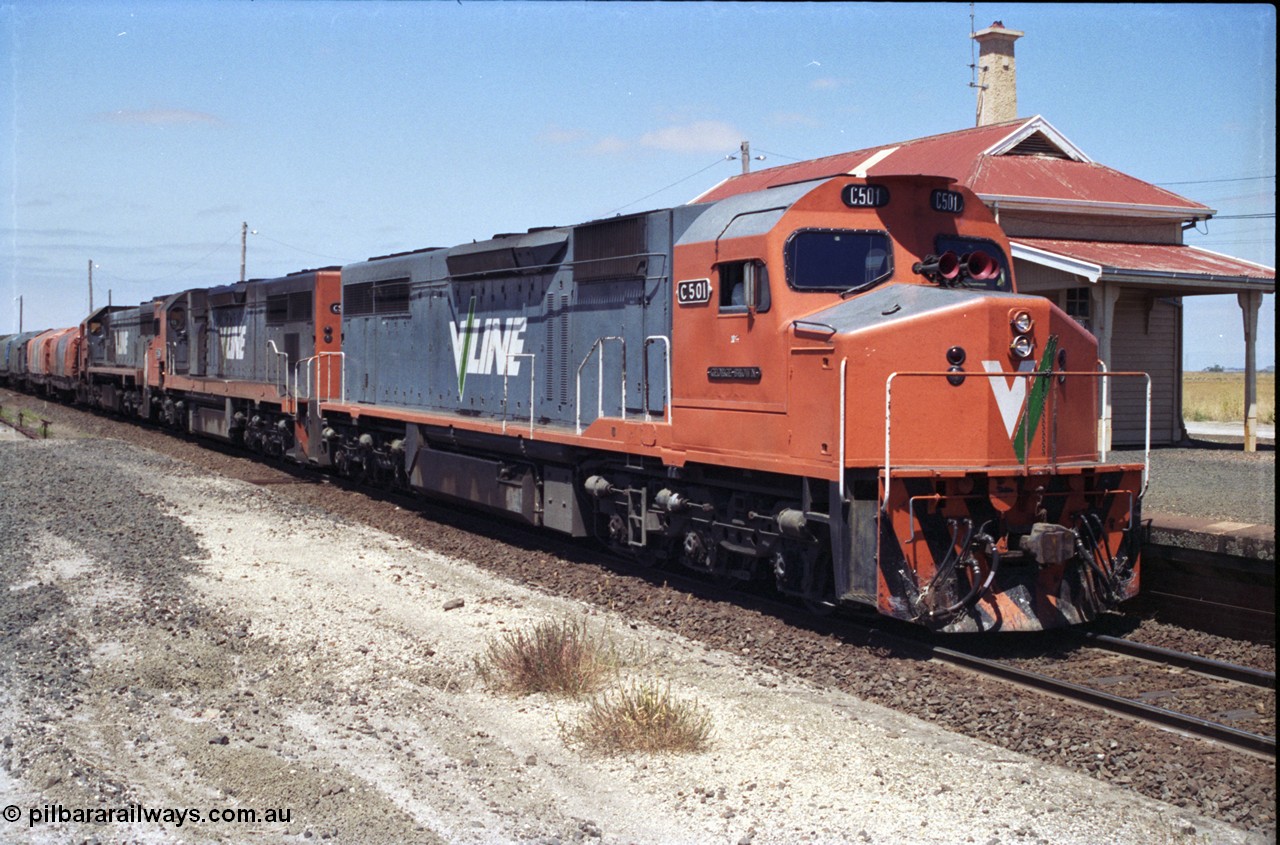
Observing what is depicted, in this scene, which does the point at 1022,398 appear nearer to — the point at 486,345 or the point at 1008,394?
the point at 1008,394

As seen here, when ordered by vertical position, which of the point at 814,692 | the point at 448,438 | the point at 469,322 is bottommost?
the point at 814,692

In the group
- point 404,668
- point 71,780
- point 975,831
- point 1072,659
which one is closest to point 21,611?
point 404,668

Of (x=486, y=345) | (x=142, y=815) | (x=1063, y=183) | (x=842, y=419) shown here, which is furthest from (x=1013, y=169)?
(x=142, y=815)

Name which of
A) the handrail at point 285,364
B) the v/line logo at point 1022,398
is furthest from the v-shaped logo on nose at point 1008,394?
the handrail at point 285,364

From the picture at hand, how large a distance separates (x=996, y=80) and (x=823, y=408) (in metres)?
21.0

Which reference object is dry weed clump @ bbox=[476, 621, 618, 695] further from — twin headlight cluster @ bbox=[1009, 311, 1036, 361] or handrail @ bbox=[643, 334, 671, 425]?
twin headlight cluster @ bbox=[1009, 311, 1036, 361]

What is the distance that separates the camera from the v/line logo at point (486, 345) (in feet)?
42.8

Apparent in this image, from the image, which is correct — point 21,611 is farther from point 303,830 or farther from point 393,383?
point 393,383

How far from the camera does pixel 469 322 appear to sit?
14227 mm

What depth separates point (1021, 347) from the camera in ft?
26.7

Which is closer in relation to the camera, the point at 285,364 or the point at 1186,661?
the point at 1186,661

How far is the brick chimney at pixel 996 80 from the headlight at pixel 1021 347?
63.6 feet

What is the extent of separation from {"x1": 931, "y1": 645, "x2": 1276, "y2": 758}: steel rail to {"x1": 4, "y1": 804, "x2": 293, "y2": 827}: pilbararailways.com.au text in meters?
4.77

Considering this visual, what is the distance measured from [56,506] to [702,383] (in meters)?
9.47
